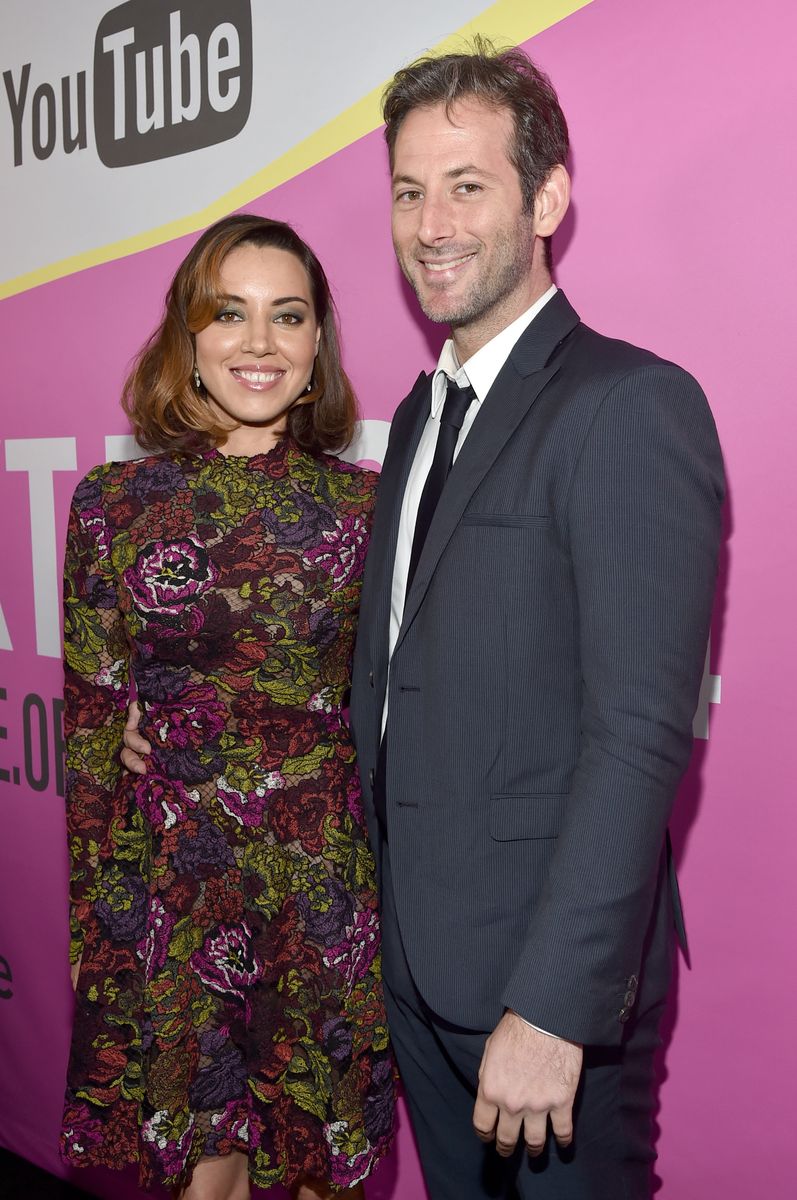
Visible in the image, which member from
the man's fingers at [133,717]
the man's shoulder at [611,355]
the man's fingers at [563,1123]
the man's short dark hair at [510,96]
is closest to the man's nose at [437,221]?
the man's short dark hair at [510,96]

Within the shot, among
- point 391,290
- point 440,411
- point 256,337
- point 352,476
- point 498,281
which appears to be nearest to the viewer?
point 498,281

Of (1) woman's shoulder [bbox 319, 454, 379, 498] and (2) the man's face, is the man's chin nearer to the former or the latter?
(2) the man's face

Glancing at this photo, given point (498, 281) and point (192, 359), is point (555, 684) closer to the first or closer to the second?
point (498, 281)

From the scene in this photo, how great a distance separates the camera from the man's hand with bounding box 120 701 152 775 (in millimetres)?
1772

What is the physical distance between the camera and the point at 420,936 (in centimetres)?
142

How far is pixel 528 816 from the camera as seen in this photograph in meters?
1.34

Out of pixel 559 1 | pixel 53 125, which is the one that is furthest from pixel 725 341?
pixel 53 125

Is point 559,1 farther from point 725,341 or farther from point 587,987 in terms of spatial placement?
point 587,987

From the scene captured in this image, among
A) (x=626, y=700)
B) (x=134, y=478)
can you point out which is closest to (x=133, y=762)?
(x=134, y=478)

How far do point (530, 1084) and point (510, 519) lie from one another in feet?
2.10

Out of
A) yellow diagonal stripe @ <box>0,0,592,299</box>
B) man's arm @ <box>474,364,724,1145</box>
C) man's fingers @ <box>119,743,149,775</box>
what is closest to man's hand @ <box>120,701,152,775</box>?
man's fingers @ <box>119,743,149,775</box>

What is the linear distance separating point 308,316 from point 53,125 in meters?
1.22

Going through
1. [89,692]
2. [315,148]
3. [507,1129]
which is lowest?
[507,1129]

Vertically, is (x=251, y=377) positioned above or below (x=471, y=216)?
below
